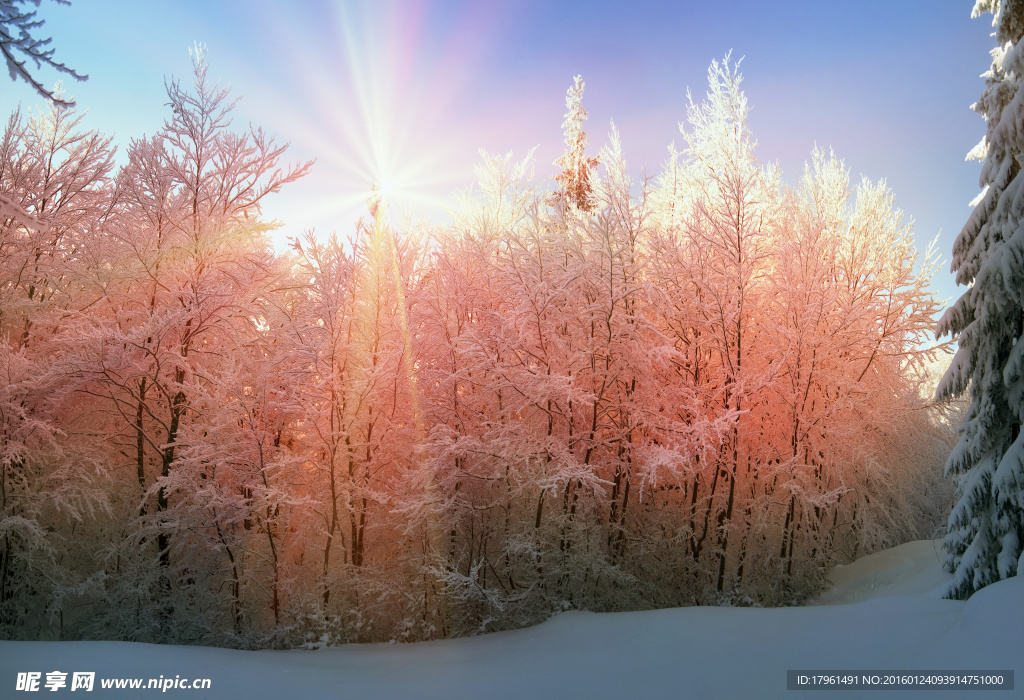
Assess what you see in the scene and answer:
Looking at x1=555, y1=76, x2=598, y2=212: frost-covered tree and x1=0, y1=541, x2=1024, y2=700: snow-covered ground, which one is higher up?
x1=555, y1=76, x2=598, y2=212: frost-covered tree

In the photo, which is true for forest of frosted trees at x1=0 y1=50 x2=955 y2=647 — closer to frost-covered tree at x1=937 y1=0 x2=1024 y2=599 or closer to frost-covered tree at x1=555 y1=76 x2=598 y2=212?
frost-covered tree at x1=937 y1=0 x2=1024 y2=599

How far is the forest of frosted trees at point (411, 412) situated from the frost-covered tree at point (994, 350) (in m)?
2.46

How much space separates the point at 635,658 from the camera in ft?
21.3

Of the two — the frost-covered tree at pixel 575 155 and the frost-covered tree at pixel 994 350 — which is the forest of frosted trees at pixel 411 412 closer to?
the frost-covered tree at pixel 994 350

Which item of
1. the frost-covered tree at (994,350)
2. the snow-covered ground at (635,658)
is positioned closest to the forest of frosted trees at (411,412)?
the snow-covered ground at (635,658)

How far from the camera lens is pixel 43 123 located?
495 inches

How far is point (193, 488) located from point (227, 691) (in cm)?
445

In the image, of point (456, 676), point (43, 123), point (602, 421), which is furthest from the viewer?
point (43, 123)

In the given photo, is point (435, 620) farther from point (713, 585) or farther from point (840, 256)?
point (840, 256)

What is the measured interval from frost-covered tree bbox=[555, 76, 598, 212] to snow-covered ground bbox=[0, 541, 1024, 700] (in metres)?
17.4

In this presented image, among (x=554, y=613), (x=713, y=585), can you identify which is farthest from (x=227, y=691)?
(x=713, y=585)

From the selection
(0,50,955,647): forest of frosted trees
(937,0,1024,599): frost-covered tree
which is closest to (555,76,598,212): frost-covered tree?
(0,50,955,647): forest of frosted trees

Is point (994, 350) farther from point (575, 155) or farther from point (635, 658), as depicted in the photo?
point (575, 155)

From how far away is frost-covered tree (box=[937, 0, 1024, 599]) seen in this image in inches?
236
